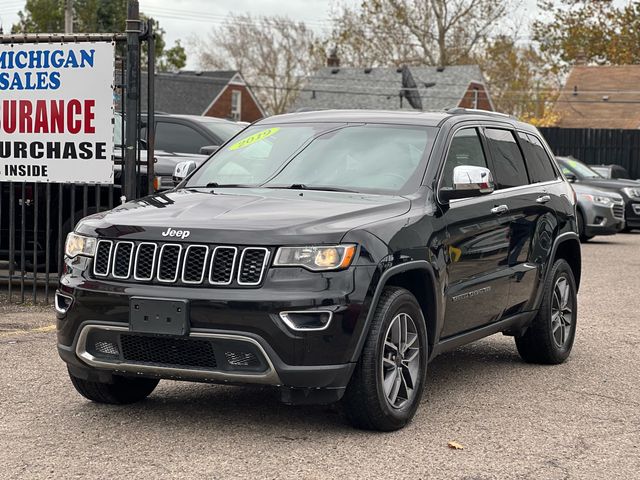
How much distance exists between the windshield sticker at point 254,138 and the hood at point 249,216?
2.87ft

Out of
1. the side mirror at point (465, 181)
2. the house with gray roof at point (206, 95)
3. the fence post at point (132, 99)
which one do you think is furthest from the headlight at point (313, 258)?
the house with gray roof at point (206, 95)

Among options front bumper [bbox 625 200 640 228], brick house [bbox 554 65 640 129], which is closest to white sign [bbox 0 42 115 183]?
front bumper [bbox 625 200 640 228]

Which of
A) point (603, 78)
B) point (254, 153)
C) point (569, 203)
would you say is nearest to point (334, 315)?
point (254, 153)

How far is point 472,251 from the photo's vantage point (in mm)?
6879

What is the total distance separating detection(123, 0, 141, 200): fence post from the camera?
9.92 metres

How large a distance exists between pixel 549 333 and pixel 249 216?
3095 millimetres

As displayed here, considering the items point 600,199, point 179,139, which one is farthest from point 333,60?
point 179,139

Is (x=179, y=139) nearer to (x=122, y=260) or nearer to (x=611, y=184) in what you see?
(x=122, y=260)

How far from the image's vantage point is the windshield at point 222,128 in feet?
47.7

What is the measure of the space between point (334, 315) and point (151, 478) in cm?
113

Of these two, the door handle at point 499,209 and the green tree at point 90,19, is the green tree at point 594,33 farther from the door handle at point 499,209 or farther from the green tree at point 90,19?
the door handle at point 499,209

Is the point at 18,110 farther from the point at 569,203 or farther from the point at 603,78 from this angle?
the point at 603,78

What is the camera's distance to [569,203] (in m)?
8.70

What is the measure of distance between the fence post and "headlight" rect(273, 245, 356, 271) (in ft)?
15.7
